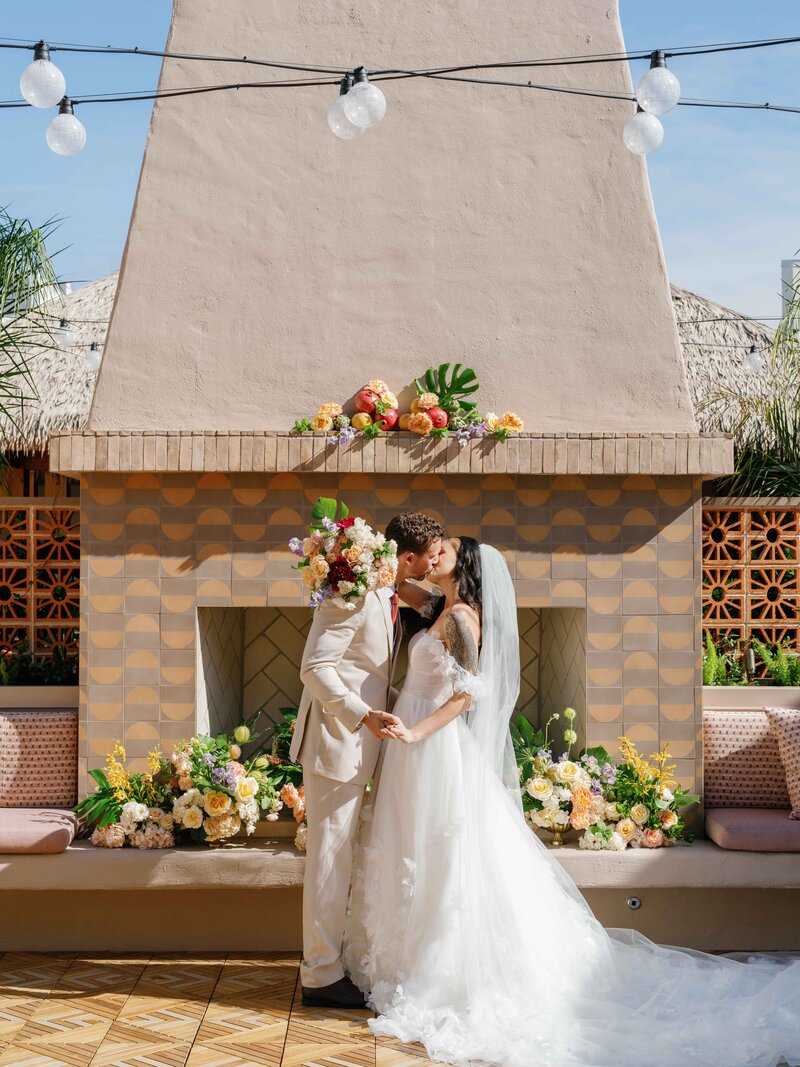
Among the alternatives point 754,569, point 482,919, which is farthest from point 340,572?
point 754,569

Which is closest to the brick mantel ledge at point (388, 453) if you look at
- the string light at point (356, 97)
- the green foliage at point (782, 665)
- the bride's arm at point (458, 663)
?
the bride's arm at point (458, 663)

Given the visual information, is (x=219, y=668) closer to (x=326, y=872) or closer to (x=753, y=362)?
(x=326, y=872)

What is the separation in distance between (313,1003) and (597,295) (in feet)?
11.6

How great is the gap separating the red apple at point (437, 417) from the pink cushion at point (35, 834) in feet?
8.44

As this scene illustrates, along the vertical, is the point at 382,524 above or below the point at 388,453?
below

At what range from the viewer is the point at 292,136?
5.04 metres

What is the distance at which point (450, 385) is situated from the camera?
491cm

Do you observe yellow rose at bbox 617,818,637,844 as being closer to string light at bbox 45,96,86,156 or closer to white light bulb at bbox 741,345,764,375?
string light at bbox 45,96,86,156

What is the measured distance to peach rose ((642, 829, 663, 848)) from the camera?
4.70m

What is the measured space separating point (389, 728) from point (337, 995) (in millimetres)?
1106

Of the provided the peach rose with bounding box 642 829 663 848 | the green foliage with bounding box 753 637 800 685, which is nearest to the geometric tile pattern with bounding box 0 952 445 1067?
the peach rose with bounding box 642 829 663 848

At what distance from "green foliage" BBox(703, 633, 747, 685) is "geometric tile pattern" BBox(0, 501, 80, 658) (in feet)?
11.3

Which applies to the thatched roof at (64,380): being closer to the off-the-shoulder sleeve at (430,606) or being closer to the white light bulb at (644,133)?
the off-the-shoulder sleeve at (430,606)

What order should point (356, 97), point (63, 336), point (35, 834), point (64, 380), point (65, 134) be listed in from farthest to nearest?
1. point (64, 380)
2. point (63, 336)
3. point (35, 834)
4. point (65, 134)
5. point (356, 97)
